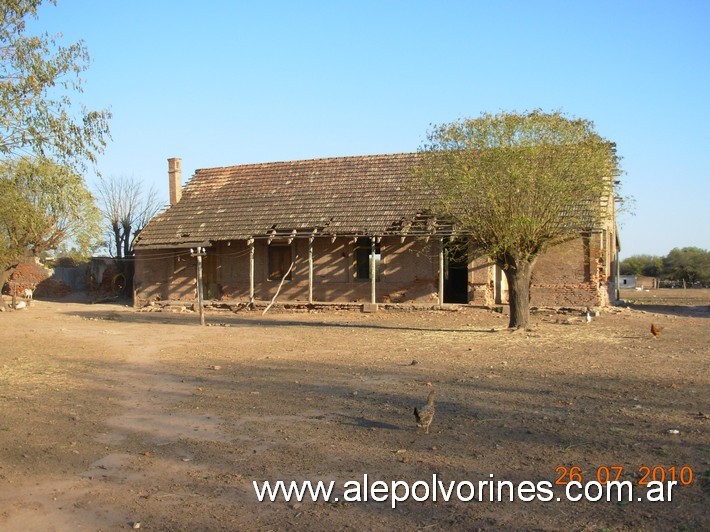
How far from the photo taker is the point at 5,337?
17719mm

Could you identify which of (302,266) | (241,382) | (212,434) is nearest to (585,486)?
(212,434)

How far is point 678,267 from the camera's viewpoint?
209 feet

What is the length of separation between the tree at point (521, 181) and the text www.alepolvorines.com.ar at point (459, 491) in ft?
36.7

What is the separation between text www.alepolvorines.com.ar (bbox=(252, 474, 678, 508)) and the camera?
5359 millimetres

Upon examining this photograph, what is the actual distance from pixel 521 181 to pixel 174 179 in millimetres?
20607

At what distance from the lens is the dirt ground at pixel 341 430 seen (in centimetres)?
517

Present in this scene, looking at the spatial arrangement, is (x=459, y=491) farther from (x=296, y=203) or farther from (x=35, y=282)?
(x=35, y=282)

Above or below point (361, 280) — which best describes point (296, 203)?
above

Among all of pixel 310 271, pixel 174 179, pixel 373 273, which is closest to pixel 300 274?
pixel 310 271

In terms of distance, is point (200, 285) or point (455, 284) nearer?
point (200, 285)

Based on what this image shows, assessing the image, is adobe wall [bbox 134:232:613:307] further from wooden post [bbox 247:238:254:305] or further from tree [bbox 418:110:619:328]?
tree [bbox 418:110:619:328]

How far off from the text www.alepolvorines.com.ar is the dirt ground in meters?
0.08

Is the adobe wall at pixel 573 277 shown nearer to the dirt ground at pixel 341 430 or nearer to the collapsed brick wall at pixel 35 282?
the dirt ground at pixel 341 430

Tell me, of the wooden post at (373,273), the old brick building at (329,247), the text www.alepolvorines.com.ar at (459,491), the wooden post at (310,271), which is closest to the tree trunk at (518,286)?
the old brick building at (329,247)
